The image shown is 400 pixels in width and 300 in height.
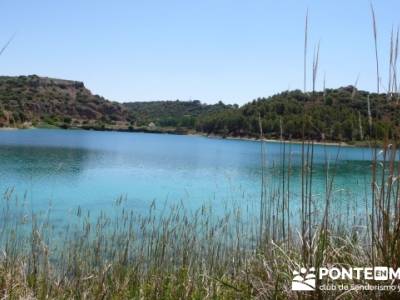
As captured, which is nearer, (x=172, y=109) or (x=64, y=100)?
(x=64, y=100)

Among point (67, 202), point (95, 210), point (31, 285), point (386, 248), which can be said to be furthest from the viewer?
point (67, 202)

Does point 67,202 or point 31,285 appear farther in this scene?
point 67,202

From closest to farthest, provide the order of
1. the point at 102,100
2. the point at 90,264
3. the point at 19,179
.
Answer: the point at 90,264, the point at 19,179, the point at 102,100

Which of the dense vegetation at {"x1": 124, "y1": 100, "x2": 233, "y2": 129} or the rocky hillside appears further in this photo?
the dense vegetation at {"x1": 124, "y1": 100, "x2": 233, "y2": 129}

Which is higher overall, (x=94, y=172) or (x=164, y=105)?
(x=164, y=105)

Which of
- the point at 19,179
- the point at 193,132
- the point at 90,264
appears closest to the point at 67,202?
the point at 19,179

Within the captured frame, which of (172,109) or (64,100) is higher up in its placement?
(172,109)

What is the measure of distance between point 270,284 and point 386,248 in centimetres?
80

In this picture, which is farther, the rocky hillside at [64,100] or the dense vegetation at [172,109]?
the dense vegetation at [172,109]

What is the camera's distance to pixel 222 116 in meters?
102

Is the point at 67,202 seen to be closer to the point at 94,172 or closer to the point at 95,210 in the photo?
the point at 95,210

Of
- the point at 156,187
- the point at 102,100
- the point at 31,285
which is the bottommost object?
the point at 156,187

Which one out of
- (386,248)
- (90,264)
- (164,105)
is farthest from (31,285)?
(164,105)

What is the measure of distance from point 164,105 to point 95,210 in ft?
506
